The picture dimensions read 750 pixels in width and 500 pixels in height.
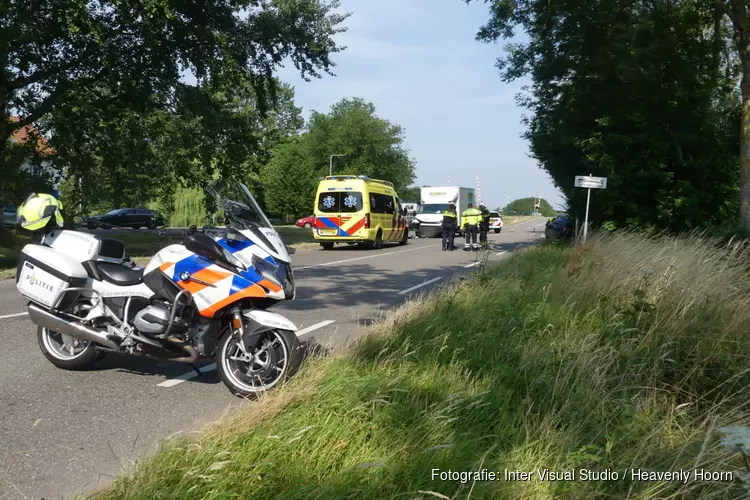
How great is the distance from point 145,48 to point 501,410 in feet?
59.0

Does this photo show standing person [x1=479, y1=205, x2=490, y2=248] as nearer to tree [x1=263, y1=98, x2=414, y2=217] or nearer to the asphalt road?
the asphalt road

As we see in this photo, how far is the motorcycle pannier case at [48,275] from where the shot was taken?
17.2 ft

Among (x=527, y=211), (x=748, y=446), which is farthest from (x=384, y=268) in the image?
(x=527, y=211)

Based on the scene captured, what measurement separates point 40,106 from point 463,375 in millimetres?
18262

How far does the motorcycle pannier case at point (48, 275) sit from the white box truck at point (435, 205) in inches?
1143

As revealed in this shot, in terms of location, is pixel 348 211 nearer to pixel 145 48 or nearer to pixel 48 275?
pixel 145 48

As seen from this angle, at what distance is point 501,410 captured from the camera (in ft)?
12.6

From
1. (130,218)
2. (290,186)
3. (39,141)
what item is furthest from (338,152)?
(39,141)

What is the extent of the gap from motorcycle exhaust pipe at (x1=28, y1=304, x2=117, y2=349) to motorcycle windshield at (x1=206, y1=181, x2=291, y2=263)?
137cm

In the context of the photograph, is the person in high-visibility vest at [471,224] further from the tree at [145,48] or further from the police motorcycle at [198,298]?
the police motorcycle at [198,298]

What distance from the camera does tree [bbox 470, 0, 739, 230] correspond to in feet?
57.0

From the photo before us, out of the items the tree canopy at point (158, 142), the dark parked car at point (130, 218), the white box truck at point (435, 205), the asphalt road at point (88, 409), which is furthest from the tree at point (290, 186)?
the asphalt road at point (88, 409)

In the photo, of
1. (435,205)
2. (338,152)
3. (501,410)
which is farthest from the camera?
(338,152)

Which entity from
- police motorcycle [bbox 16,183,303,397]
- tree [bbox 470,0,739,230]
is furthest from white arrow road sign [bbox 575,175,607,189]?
police motorcycle [bbox 16,183,303,397]
